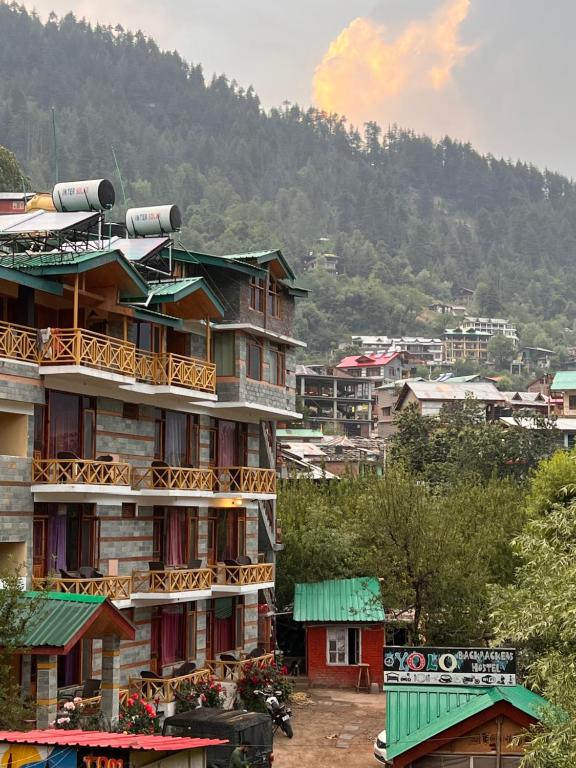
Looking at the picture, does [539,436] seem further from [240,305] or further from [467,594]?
[240,305]

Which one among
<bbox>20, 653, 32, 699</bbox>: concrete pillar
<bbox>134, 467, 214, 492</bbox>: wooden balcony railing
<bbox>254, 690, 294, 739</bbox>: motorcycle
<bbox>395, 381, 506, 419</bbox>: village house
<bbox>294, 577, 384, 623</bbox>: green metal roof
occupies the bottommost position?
<bbox>254, 690, 294, 739</bbox>: motorcycle

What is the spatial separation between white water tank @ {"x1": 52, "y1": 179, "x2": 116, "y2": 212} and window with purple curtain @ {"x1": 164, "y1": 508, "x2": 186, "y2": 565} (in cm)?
874

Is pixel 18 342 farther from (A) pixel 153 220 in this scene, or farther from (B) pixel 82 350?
(A) pixel 153 220

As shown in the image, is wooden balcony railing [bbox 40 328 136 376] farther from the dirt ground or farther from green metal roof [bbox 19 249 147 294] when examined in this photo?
the dirt ground

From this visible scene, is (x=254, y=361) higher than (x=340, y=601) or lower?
higher

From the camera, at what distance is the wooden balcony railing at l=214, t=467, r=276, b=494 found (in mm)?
38906

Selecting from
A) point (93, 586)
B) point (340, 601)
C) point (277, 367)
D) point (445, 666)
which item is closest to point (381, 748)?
point (445, 666)

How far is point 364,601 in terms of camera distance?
44062 millimetres

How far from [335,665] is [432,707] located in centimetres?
1445

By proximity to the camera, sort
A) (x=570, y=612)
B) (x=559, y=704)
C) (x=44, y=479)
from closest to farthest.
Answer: (x=559, y=704)
(x=570, y=612)
(x=44, y=479)

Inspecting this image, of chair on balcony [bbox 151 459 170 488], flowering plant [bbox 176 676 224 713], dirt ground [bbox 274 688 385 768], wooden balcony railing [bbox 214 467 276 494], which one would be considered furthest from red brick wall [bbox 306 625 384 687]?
chair on balcony [bbox 151 459 170 488]

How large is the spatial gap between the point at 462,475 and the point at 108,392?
1986 inches

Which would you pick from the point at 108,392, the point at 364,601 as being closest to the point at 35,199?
the point at 108,392

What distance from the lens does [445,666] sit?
98.3 feet
